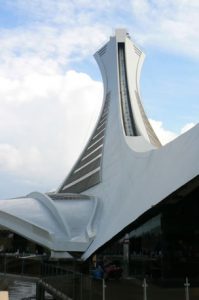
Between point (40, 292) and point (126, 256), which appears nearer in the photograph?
point (40, 292)

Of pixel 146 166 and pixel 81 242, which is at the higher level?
pixel 146 166

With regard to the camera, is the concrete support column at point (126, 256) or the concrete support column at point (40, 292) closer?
the concrete support column at point (40, 292)

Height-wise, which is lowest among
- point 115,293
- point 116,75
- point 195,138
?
point 115,293

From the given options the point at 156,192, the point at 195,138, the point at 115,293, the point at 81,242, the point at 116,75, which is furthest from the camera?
the point at 116,75

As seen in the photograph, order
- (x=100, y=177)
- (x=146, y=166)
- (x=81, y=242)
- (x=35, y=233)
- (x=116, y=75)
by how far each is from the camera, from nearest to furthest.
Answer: (x=146, y=166)
(x=81, y=242)
(x=35, y=233)
(x=100, y=177)
(x=116, y=75)

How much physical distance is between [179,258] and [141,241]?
2719 millimetres

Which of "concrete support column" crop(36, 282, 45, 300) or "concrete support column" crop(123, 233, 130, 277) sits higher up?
"concrete support column" crop(123, 233, 130, 277)

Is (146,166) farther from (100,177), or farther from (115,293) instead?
(100,177)

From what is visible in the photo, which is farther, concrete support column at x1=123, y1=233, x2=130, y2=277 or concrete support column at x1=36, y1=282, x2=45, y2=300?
concrete support column at x1=123, y1=233, x2=130, y2=277

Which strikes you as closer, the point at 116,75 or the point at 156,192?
the point at 156,192

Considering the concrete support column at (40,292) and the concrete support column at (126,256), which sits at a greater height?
the concrete support column at (126,256)

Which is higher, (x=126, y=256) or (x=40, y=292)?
(x=126, y=256)

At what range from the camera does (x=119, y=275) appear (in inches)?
760

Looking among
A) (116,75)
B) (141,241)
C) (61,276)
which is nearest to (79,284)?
(61,276)
